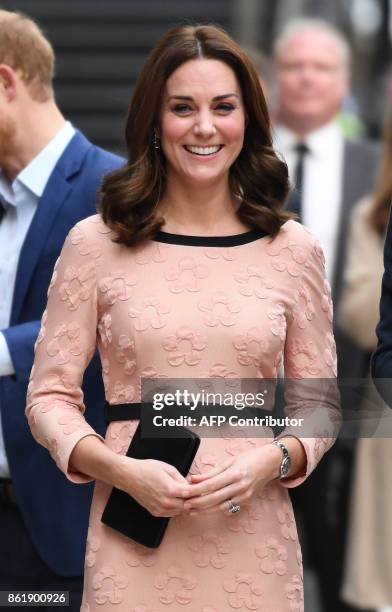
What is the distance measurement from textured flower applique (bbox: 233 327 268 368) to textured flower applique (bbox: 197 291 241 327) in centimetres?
4

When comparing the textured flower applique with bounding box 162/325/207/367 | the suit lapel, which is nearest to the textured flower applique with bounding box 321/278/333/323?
the textured flower applique with bounding box 162/325/207/367

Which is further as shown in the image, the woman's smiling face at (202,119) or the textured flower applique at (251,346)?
the woman's smiling face at (202,119)

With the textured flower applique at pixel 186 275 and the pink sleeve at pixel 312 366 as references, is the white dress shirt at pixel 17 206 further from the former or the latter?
the pink sleeve at pixel 312 366

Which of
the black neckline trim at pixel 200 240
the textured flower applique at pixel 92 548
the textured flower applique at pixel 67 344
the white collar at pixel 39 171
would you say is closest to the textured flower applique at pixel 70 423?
the textured flower applique at pixel 67 344

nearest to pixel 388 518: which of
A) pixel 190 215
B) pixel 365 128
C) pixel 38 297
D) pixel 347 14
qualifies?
pixel 38 297

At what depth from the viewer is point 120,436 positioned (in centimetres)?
378

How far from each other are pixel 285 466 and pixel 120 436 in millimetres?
399

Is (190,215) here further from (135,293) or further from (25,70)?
(25,70)

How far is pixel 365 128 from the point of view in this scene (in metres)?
13.1

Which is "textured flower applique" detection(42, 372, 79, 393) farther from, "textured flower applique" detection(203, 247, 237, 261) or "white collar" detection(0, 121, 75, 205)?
"white collar" detection(0, 121, 75, 205)

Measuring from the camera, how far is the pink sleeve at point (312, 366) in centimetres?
384

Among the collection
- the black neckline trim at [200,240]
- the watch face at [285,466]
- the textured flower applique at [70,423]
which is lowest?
the watch face at [285,466]

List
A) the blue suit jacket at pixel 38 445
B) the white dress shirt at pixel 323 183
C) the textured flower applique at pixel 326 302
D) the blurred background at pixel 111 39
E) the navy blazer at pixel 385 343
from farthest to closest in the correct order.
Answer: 1. the blurred background at pixel 111 39
2. the white dress shirt at pixel 323 183
3. the blue suit jacket at pixel 38 445
4. the textured flower applique at pixel 326 302
5. the navy blazer at pixel 385 343

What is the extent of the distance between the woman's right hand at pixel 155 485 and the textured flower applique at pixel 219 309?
37cm
